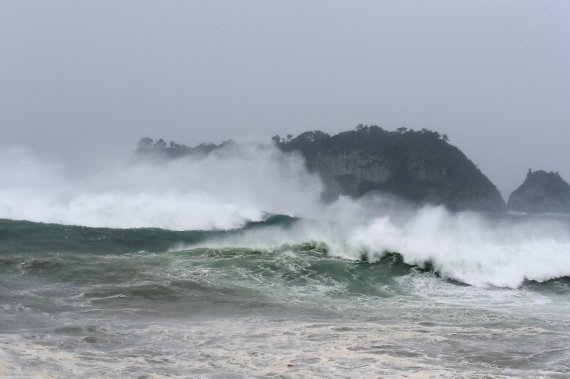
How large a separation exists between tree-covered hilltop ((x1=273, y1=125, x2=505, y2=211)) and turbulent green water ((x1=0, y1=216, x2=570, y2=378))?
6934 centimetres

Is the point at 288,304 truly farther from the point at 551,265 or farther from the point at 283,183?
the point at 283,183

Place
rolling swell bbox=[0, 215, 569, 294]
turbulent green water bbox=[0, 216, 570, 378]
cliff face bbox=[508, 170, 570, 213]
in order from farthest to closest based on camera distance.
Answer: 1. cliff face bbox=[508, 170, 570, 213]
2. rolling swell bbox=[0, 215, 569, 294]
3. turbulent green water bbox=[0, 216, 570, 378]

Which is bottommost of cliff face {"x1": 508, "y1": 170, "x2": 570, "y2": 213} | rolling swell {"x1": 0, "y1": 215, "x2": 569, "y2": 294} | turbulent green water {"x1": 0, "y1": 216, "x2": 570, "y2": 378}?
turbulent green water {"x1": 0, "y1": 216, "x2": 570, "y2": 378}

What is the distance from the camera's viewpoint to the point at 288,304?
9.90 metres

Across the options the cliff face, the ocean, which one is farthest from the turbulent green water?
the cliff face

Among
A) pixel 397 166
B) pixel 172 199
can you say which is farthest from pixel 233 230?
pixel 397 166

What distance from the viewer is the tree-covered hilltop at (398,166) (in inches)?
3489

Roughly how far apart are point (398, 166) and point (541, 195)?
3954cm

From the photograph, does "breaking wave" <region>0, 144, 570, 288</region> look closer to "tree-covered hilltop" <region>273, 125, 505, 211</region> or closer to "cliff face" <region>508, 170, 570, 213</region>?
"tree-covered hilltop" <region>273, 125, 505, 211</region>

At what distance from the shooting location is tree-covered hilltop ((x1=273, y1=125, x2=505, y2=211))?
88.6m

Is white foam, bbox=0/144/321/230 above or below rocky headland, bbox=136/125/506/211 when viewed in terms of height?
below

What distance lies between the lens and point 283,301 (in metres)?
10.2

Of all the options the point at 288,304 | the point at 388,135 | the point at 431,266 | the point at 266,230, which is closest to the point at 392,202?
the point at 388,135

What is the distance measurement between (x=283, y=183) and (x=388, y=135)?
201 ft
